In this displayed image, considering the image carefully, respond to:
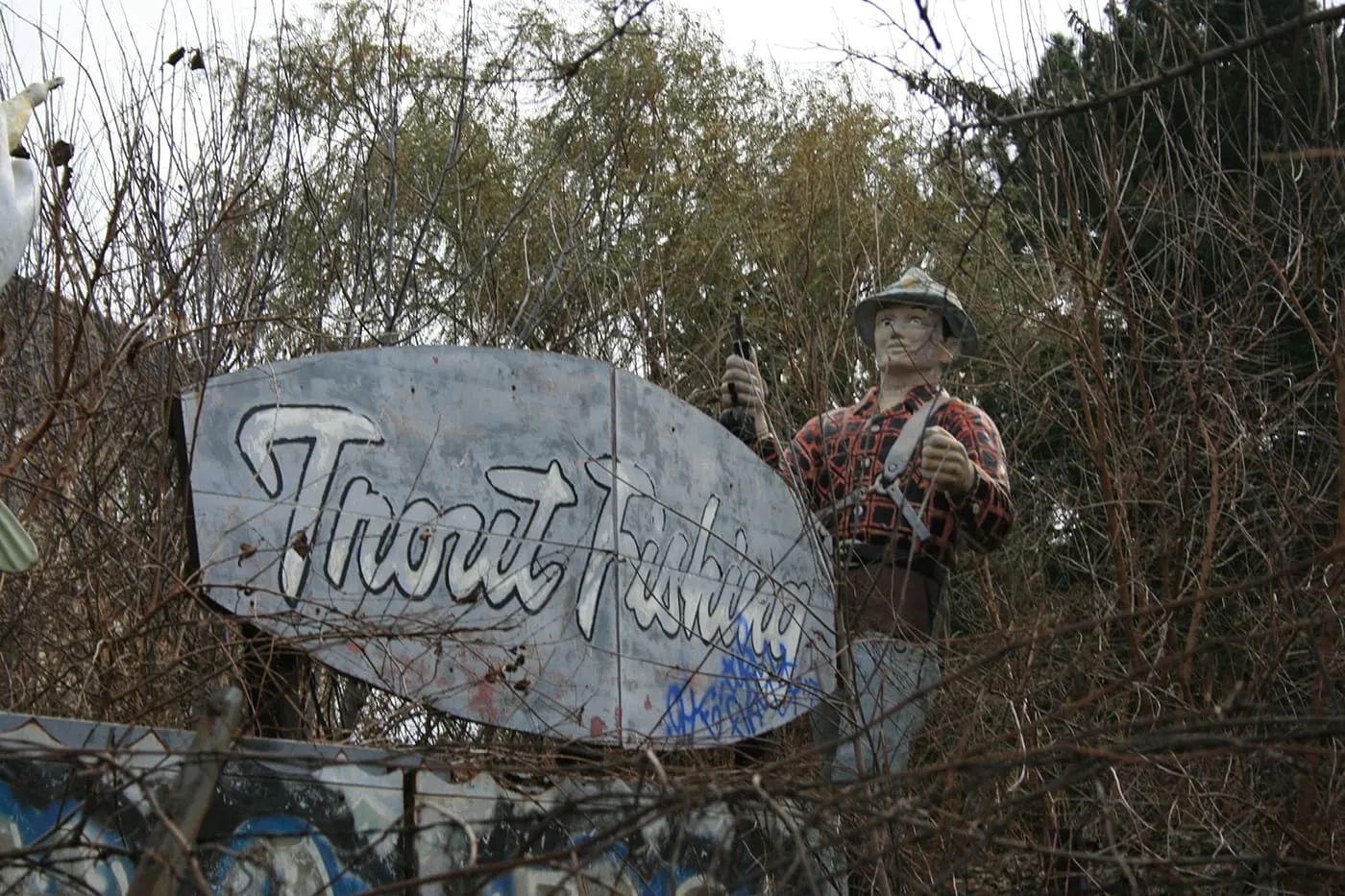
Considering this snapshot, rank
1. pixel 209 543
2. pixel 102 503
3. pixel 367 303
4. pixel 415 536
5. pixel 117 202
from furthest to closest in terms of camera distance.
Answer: pixel 367 303 → pixel 102 503 → pixel 117 202 → pixel 415 536 → pixel 209 543

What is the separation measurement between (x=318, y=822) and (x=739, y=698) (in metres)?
2.15

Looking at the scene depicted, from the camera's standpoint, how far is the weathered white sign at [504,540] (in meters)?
4.56

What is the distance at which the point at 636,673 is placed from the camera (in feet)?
17.5

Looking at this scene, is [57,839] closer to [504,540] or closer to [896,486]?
[504,540]

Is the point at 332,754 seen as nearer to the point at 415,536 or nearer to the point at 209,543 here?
the point at 209,543

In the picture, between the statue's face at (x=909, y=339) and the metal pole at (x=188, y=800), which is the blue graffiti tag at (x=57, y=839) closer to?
→ the metal pole at (x=188, y=800)

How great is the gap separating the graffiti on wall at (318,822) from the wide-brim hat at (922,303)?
240 cm

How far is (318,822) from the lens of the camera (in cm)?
384

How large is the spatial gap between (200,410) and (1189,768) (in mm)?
3207

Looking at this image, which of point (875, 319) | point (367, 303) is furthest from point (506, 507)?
point (367, 303)

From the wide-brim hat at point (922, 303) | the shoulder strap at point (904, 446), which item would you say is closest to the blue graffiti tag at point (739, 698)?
the shoulder strap at point (904, 446)

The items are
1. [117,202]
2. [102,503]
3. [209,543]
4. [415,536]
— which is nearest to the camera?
[209,543]

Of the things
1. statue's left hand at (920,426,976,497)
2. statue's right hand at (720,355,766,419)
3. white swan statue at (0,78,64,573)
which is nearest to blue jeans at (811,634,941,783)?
statue's left hand at (920,426,976,497)

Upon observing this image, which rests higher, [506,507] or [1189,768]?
[506,507]
